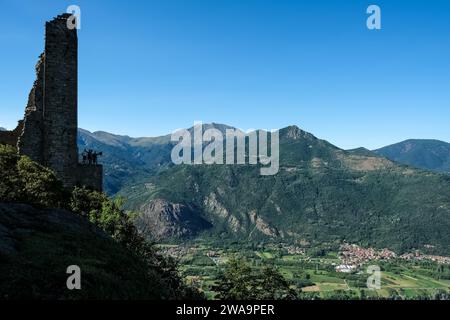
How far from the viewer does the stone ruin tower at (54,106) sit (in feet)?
124

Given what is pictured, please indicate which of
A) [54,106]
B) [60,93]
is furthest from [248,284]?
[60,93]

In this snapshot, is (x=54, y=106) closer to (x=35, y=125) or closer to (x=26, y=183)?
(x=35, y=125)

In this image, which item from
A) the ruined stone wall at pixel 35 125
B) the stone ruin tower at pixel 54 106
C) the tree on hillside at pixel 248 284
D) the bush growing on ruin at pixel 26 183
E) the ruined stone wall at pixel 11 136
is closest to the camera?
the bush growing on ruin at pixel 26 183

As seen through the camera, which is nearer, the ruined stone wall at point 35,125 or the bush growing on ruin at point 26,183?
the bush growing on ruin at point 26,183

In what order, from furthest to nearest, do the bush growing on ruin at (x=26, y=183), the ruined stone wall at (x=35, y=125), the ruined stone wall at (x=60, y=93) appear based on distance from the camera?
the ruined stone wall at (x=60, y=93), the ruined stone wall at (x=35, y=125), the bush growing on ruin at (x=26, y=183)

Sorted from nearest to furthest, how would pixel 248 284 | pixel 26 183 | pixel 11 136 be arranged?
pixel 26 183 < pixel 248 284 < pixel 11 136

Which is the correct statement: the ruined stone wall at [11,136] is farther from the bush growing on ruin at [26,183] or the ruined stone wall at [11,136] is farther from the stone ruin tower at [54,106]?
the bush growing on ruin at [26,183]

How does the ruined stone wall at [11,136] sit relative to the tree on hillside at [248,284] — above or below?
above

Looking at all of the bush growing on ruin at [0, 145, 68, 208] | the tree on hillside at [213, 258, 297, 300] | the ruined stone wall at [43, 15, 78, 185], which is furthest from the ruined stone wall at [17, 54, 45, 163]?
the tree on hillside at [213, 258, 297, 300]

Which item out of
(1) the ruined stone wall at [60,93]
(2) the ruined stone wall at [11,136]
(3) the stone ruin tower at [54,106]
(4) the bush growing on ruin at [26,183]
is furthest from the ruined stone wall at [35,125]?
(4) the bush growing on ruin at [26,183]

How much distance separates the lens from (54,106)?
38.4m

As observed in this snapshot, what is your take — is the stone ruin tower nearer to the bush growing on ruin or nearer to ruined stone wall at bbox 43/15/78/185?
ruined stone wall at bbox 43/15/78/185

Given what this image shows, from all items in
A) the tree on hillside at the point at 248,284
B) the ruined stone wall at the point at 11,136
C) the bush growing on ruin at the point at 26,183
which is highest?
the ruined stone wall at the point at 11,136
